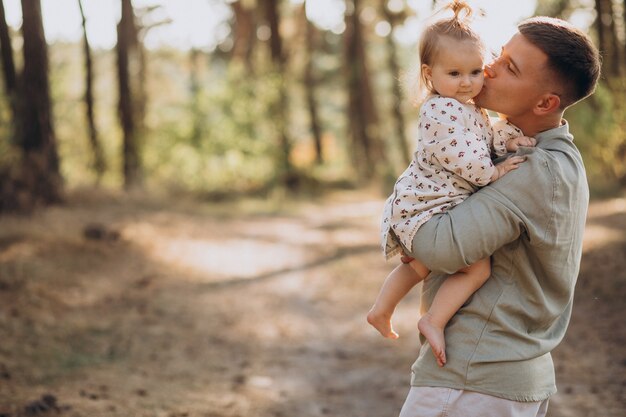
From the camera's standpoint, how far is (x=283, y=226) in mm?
12742

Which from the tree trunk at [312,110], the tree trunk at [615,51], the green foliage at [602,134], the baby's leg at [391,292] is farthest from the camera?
the tree trunk at [312,110]

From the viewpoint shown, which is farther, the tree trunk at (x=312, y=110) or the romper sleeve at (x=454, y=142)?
the tree trunk at (x=312, y=110)

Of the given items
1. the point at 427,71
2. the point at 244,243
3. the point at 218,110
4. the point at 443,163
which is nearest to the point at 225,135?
the point at 218,110

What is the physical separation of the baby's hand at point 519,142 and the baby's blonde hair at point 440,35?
30 cm

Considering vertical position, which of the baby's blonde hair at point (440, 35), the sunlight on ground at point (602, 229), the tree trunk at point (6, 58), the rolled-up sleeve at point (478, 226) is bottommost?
the sunlight on ground at point (602, 229)

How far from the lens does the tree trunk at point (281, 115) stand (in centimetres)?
1770

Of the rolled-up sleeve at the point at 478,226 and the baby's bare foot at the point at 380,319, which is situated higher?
the rolled-up sleeve at the point at 478,226

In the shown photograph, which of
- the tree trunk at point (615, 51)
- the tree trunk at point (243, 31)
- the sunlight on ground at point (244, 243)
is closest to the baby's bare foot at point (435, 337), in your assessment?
the sunlight on ground at point (244, 243)

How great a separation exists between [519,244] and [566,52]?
57 cm

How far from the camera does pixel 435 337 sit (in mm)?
2109

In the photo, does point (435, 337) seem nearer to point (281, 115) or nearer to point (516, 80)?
point (516, 80)

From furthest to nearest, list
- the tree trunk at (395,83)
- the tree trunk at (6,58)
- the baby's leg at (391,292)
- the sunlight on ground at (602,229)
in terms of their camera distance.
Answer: the tree trunk at (395,83) < the tree trunk at (6,58) < the sunlight on ground at (602,229) < the baby's leg at (391,292)

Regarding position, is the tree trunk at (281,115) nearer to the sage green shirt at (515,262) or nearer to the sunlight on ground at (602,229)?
the sunlight on ground at (602,229)

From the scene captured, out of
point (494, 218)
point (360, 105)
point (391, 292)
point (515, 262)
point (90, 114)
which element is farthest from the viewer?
point (360, 105)
